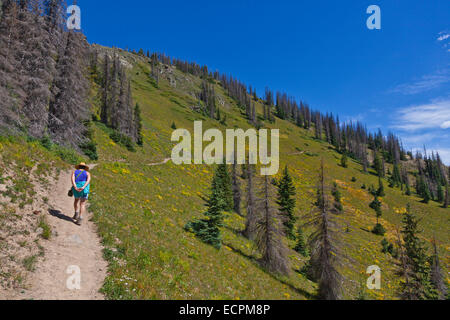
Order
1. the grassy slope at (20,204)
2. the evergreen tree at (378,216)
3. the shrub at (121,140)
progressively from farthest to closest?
the evergreen tree at (378,216) → the shrub at (121,140) → the grassy slope at (20,204)

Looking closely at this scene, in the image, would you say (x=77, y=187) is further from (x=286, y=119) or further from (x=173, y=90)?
(x=286, y=119)

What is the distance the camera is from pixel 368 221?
5853 cm

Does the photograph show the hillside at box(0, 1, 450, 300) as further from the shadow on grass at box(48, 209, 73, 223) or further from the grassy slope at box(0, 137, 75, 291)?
the shadow on grass at box(48, 209, 73, 223)

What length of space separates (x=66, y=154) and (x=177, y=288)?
711 inches

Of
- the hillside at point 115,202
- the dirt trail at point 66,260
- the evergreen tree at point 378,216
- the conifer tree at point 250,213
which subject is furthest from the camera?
the evergreen tree at point 378,216

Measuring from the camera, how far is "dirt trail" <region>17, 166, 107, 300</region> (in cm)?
551

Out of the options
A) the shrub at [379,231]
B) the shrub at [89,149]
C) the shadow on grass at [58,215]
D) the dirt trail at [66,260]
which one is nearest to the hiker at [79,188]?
the shadow on grass at [58,215]

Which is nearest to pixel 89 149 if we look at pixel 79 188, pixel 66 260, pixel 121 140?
pixel 121 140

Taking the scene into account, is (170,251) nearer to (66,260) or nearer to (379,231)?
(66,260)

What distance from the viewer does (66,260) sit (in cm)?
696

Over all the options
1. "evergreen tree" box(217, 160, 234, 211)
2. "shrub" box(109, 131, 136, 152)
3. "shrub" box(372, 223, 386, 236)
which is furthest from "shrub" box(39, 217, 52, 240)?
"shrub" box(372, 223, 386, 236)

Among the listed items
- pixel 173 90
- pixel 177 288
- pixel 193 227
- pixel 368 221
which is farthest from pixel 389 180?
pixel 173 90

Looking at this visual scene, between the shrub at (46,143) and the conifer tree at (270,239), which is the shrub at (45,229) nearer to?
the shrub at (46,143)

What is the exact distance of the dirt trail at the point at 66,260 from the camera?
5.51 metres
